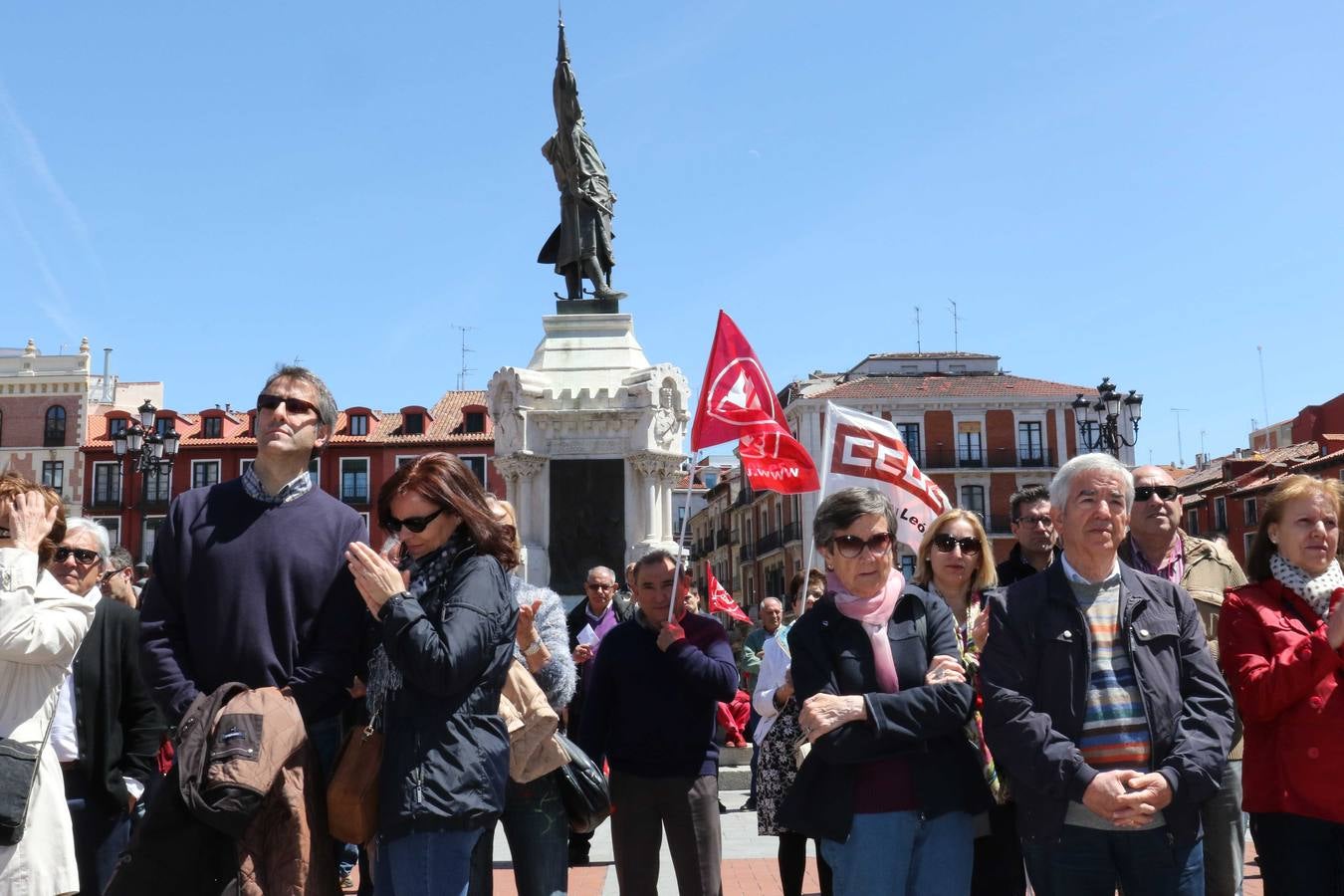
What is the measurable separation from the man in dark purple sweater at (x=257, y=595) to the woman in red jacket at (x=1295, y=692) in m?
3.00

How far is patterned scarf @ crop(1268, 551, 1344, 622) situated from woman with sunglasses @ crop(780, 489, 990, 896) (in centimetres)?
129

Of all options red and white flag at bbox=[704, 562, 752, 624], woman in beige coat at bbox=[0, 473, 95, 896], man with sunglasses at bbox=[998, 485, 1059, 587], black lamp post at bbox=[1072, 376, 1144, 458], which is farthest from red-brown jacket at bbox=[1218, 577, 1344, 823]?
black lamp post at bbox=[1072, 376, 1144, 458]

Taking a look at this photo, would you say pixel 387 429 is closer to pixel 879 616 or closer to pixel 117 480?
pixel 117 480

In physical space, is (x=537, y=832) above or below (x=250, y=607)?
below

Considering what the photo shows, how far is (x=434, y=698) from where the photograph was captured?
366 cm

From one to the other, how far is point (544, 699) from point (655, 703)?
3.21 feet

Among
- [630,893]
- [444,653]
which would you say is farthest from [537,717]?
[630,893]

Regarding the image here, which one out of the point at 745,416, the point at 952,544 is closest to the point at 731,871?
the point at 745,416

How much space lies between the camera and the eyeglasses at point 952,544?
5434 millimetres

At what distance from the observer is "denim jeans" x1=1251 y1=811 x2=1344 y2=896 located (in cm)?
417

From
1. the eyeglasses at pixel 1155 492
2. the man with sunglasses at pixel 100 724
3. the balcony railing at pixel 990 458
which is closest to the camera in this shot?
the man with sunglasses at pixel 100 724

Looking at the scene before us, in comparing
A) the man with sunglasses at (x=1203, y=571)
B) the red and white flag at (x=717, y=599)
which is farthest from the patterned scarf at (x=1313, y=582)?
the red and white flag at (x=717, y=599)

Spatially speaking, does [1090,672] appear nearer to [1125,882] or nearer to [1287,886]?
[1125,882]

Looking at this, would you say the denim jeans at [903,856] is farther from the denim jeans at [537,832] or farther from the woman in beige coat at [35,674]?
the woman in beige coat at [35,674]
